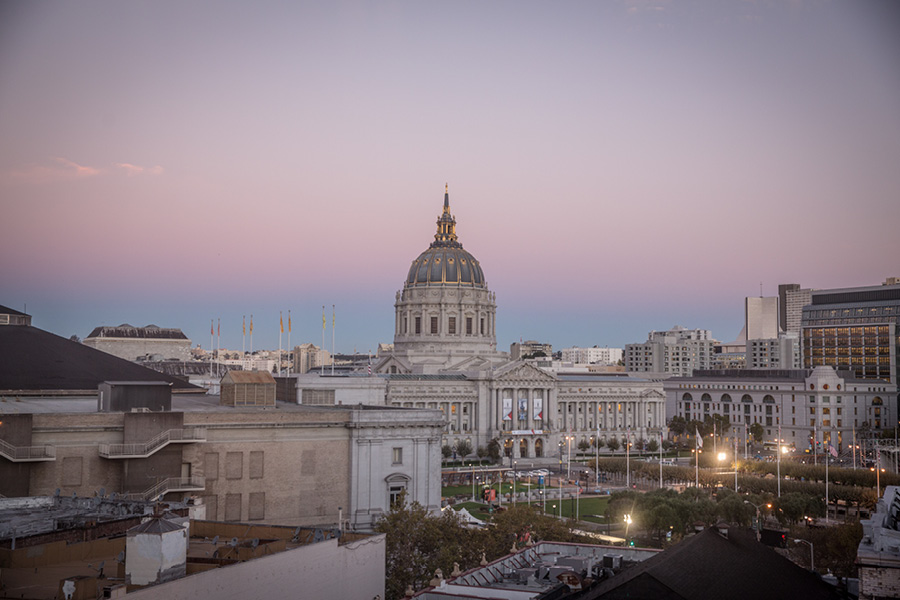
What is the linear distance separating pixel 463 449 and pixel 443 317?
40.8 m

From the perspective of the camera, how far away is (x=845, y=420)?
156m

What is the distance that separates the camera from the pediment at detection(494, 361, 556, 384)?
493 ft

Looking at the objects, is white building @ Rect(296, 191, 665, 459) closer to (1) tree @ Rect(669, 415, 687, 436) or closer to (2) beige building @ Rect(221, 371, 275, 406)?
(1) tree @ Rect(669, 415, 687, 436)

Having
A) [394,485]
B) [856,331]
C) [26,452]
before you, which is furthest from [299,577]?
[856,331]

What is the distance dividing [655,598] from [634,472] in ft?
295

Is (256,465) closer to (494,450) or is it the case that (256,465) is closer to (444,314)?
(494,450)

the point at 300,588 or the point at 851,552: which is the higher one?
the point at 300,588

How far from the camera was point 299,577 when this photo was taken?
28484 mm

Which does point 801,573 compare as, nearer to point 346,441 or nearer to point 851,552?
point 851,552

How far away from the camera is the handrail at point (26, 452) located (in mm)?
51156

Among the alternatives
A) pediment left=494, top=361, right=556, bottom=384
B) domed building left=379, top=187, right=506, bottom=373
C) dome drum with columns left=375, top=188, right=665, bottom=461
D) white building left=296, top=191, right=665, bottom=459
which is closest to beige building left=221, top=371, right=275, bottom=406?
white building left=296, top=191, right=665, bottom=459

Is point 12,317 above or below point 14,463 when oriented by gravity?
above

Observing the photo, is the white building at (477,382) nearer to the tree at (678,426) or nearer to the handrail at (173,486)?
the tree at (678,426)

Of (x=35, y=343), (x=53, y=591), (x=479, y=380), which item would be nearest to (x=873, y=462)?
(x=479, y=380)
